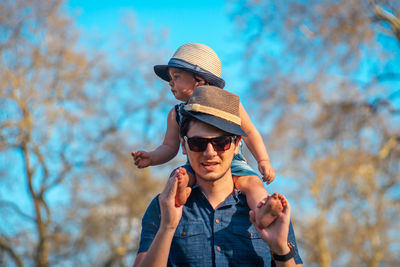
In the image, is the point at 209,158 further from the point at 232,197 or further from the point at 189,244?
the point at 189,244

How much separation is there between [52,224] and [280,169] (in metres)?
10.4

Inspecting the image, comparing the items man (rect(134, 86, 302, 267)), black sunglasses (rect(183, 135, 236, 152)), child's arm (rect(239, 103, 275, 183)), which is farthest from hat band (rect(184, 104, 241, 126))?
child's arm (rect(239, 103, 275, 183))

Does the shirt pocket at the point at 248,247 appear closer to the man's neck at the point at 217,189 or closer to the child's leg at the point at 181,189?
the man's neck at the point at 217,189

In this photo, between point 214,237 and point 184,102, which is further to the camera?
point 184,102

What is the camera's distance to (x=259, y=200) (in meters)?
2.59

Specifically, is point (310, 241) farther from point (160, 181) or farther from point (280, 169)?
point (160, 181)

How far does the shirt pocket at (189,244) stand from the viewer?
8.18ft

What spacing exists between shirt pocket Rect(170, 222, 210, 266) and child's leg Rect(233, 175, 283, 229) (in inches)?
13.6

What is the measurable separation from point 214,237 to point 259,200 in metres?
0.34

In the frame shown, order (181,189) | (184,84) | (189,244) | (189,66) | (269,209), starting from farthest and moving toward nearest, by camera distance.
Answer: (184,84) → (189,66) → (189,244) → (181,189) → (269,209)

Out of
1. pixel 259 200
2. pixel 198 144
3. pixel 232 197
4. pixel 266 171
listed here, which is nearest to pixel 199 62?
pixel 198 144

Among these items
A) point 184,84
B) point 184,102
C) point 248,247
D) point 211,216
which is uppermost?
point 184,84

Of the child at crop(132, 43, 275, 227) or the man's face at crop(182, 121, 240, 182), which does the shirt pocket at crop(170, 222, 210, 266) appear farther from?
the child at crop(132, 43, 275, 227)

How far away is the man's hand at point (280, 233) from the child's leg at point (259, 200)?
1.4 inches
